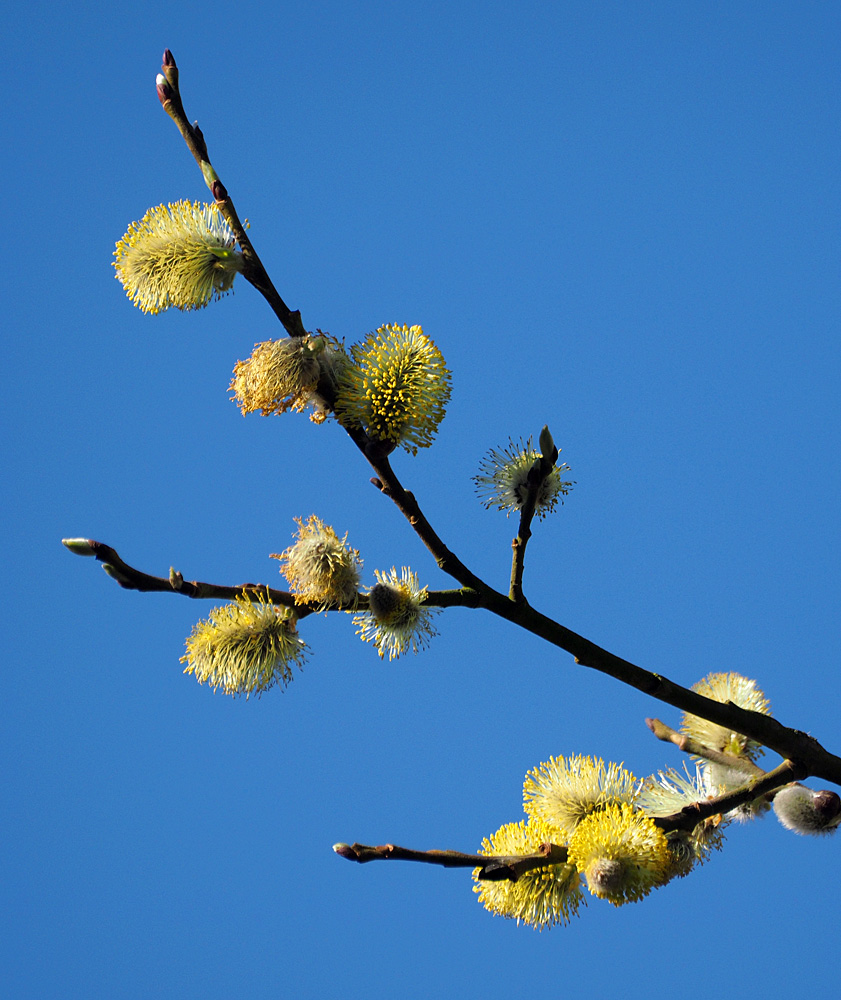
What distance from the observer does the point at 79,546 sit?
1.50 meters

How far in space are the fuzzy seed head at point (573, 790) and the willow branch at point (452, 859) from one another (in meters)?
0.18

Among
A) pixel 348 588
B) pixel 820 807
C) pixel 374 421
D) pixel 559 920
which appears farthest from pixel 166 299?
pixel 820 807

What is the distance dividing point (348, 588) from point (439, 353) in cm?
41

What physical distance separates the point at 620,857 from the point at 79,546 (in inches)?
37.7

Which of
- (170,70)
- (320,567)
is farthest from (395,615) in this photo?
(170,70)

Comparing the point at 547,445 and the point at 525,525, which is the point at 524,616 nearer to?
the point at 525,525

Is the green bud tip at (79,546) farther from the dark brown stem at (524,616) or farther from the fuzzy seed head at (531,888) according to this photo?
the fuzzy seed head at (531,888)

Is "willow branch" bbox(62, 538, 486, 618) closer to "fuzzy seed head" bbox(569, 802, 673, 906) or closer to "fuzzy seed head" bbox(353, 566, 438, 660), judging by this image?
"fuzzy seed head" bbox(353, 566, 438, 660)

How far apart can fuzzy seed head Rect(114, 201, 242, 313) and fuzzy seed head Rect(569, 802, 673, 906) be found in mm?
1066

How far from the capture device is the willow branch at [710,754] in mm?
2021

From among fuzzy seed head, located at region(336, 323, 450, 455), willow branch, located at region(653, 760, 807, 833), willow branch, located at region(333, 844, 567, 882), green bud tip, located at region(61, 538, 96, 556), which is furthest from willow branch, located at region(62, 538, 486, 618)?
willow branch, located at region(653, 760, 807, 833)

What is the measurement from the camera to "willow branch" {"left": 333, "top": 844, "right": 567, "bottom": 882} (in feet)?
5.11

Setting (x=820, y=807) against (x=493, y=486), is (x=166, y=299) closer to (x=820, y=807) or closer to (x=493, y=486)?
(x=493, y=486)

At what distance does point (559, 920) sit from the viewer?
177 centimetres
